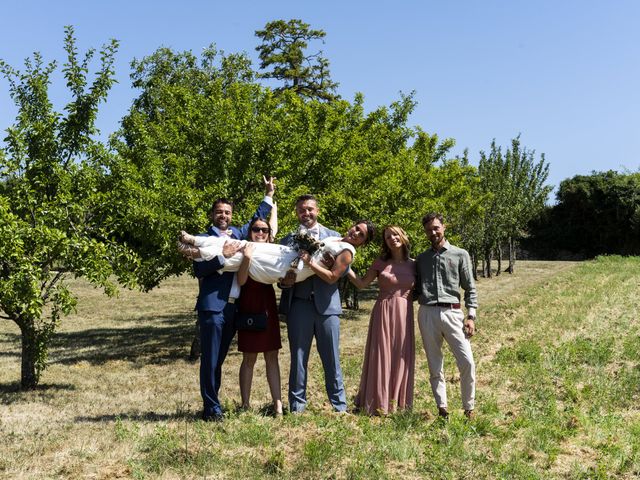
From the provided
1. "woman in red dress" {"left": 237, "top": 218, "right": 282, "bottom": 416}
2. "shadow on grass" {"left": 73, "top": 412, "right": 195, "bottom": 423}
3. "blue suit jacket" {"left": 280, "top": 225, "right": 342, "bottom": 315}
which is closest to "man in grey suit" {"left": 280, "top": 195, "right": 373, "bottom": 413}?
"blue suit jacket" {"left": 280, "top": 225, "right": 342, "bottom": 315}

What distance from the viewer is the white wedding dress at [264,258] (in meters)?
6.21

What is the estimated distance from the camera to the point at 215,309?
6379 millimetres

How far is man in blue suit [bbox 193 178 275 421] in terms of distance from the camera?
6305mm

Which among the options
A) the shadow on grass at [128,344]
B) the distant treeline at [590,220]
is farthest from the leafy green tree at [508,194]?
the shadow on grass at [128,344]

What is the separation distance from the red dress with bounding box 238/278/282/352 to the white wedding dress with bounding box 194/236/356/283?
0.22m

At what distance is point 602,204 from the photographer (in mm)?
50625

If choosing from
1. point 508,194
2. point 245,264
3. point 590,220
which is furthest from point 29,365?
point 590,220

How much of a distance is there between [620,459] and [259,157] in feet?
30.8

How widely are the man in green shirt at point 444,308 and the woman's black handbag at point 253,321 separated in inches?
67.2

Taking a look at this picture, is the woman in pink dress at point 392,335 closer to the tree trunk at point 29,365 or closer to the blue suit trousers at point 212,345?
the blue suit trousers at point 212,345

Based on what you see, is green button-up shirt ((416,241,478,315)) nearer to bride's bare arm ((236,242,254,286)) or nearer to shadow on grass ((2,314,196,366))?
bride's bare arm ((236,242,254,286))

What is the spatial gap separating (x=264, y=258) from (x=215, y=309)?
2.48ft

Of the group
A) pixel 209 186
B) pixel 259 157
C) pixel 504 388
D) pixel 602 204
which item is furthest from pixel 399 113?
pixel 602 204

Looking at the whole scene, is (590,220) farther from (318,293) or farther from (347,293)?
(318,293)
